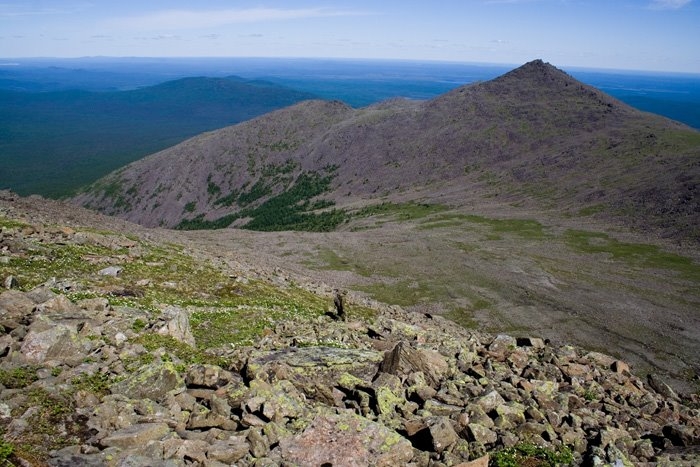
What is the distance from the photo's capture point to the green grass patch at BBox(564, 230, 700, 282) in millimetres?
95688

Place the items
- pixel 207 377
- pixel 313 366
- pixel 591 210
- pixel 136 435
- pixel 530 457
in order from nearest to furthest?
pixel 136 435
pixel 530 457
pixel 207 377
pixel 313 366
pixel 591 210

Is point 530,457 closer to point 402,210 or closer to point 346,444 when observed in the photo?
point 346,444

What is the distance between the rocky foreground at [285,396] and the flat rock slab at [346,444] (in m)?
0.05

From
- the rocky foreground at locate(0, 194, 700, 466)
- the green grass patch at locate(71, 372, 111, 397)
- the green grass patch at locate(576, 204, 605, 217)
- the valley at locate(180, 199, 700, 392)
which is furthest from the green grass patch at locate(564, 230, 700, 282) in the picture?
the green grass patch at locate(71, 372, 111, 397)

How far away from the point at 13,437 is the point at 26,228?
33.3 metres

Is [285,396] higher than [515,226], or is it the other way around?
[285,396]

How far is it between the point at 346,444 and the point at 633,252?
113 m

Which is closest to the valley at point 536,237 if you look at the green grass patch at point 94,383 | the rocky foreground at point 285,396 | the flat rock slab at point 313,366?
the rocky foreground at point 285,396

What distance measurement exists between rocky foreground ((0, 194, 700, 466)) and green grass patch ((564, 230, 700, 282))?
272 feet

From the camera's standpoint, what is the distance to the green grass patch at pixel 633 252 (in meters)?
95.7

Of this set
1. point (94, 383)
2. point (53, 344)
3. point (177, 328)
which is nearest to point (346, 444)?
point (94, 383)

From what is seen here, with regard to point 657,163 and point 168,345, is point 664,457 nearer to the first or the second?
point 168,345

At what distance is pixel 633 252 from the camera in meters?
106

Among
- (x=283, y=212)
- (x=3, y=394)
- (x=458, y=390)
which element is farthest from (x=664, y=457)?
(x=283, y=212)
